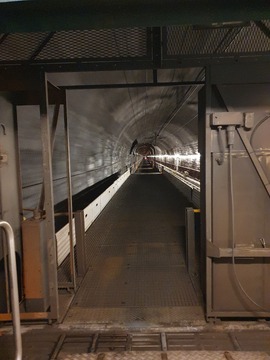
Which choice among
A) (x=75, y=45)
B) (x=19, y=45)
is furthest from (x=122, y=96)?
(x=19, y=45)

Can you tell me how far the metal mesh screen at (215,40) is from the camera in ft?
10.0

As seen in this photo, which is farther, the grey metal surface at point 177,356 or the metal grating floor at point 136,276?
the metal grating floor at point 136,276

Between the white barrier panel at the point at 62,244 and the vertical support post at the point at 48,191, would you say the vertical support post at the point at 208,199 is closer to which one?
the vertical support post at the point at 48,191

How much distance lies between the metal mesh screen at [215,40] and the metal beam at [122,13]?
1.11 metres

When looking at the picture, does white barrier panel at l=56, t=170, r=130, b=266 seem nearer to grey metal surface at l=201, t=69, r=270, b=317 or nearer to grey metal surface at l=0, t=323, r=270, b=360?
grey metal surface at l=0, t=323, r=270, b=360

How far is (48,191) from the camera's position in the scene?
342 centimetres

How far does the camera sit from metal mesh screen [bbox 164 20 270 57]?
10.0 feet

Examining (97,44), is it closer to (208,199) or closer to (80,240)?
(208,199)

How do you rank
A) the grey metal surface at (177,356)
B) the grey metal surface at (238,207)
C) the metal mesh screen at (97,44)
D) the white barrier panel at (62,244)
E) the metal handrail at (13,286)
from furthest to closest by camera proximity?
the white barrier panel at (62,244) < the grey metal surface at (238,207) < the metal mesh screen at (97,44) < the grey metal surface at (177,356) < the metal handrail at (13,286)

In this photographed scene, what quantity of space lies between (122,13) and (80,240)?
3642 mm

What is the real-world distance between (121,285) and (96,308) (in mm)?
678

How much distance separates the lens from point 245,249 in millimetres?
3314

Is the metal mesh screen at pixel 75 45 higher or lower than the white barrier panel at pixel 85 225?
higher

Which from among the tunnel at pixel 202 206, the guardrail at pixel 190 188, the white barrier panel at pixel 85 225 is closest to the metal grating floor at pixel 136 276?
the tunnel at pixel 202 206
